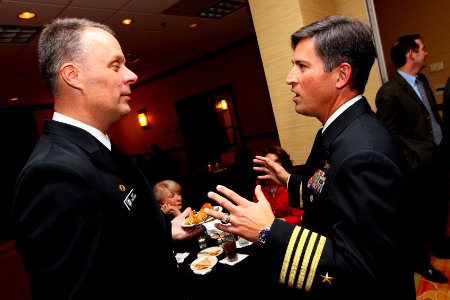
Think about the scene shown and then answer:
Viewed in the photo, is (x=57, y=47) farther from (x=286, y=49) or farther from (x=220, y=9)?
(x=220, y=9)

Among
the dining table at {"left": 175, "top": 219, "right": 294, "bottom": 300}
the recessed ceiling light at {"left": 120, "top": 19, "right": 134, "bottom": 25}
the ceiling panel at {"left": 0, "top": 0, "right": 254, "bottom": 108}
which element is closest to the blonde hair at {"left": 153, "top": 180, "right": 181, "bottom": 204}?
the dining table at {"left": 175, "top": 219, "right": 294, "bottom": 300}

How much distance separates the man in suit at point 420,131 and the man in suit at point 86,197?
2498 mm

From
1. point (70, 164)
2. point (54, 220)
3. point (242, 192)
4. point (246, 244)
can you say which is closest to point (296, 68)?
point (70, 164)

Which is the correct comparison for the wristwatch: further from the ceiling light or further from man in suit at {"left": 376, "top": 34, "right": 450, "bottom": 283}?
the ceiling light

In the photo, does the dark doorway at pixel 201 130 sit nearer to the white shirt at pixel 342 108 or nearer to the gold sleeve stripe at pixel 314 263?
the white shirt at pixel 342 108

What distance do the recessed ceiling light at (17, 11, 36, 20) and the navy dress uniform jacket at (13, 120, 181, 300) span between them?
12.4 feet

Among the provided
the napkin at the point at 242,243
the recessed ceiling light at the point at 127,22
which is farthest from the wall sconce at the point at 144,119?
the napkin at the point at 242,243

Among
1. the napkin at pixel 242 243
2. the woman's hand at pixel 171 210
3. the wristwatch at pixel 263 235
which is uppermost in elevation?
the wristwatch at pixel 263 235

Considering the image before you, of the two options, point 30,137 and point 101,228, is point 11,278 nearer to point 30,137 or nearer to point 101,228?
point 101,228

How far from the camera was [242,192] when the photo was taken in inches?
183

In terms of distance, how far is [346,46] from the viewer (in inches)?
48.6

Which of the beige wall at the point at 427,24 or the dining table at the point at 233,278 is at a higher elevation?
the beige wall at the point at 427,24

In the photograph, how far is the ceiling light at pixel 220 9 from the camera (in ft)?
16.7

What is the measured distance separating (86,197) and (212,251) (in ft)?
4.85
